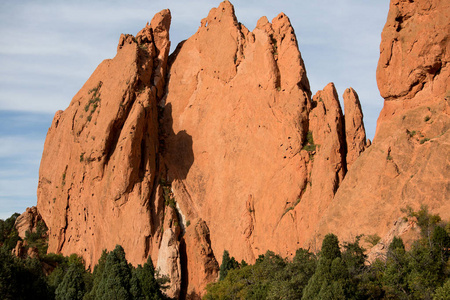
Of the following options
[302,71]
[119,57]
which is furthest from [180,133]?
[302,71]

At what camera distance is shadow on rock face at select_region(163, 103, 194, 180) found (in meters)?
63.8

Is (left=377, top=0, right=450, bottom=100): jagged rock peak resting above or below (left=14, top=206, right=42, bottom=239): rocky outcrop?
above

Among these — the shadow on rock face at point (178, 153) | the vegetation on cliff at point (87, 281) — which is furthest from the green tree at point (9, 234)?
the shadow on rock face at point (178, 153)

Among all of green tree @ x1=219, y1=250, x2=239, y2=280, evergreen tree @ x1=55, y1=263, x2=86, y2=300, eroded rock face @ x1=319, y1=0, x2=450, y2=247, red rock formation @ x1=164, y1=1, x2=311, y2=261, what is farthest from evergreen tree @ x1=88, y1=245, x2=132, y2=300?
eroded rock face @ x1=319, y1=0, x2=450, y2=247

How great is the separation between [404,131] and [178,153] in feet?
81.3

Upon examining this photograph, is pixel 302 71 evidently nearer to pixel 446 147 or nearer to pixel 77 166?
pixel 446 147

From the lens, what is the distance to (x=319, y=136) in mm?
54219

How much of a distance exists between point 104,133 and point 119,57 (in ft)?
30.5

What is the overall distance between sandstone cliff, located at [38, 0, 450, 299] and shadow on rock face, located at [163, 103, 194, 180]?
12cm

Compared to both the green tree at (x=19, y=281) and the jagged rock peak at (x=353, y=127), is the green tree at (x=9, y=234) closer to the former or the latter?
the green tree at (x=19, y=281)

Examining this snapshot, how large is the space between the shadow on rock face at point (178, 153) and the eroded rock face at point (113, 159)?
224cm

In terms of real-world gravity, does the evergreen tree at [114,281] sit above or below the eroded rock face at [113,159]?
below

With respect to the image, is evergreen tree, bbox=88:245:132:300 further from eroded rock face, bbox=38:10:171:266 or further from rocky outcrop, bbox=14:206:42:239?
rocky outcrop, bbox=14:206:42:239

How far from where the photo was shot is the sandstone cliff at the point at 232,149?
47.4 metres
